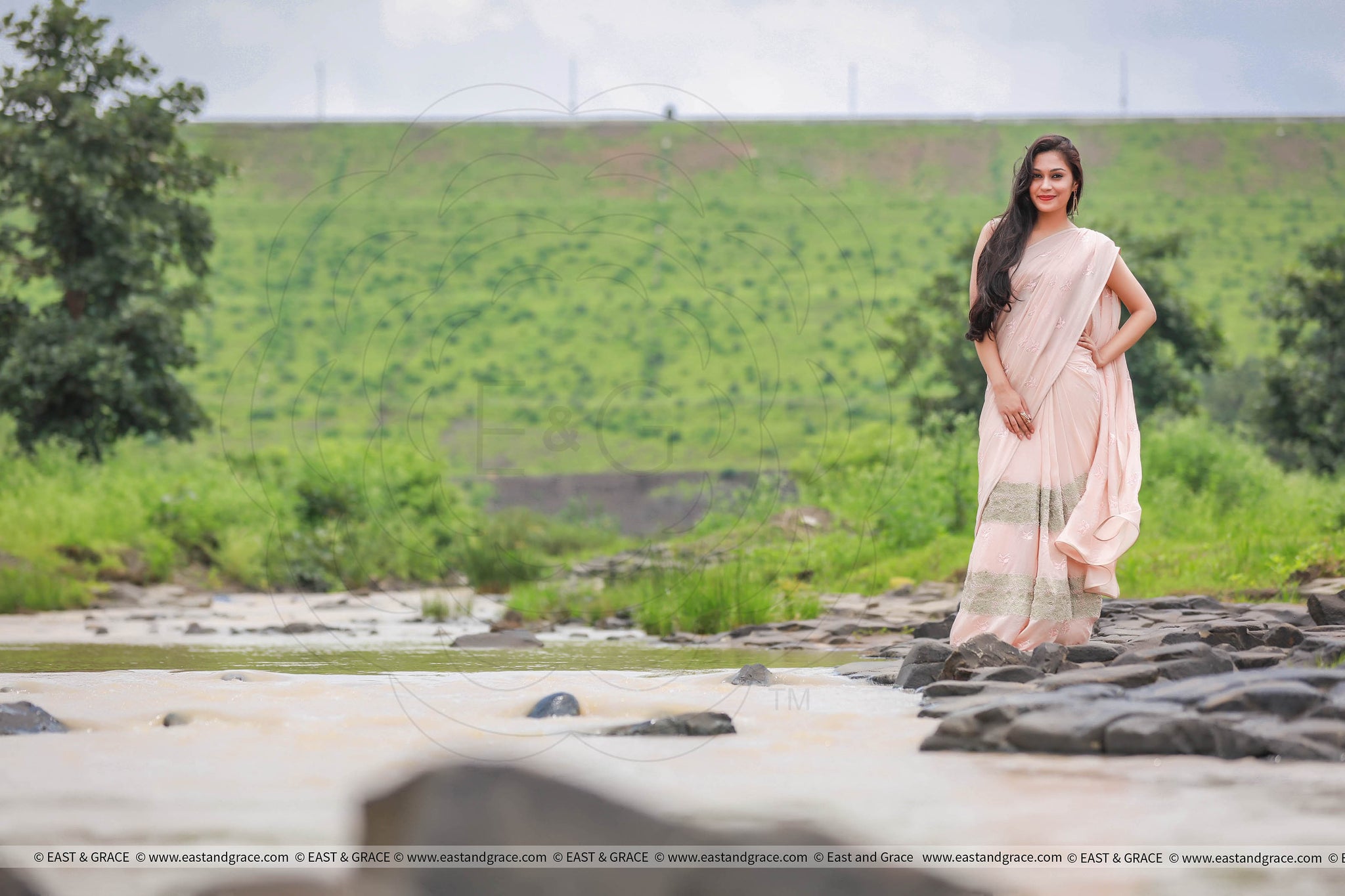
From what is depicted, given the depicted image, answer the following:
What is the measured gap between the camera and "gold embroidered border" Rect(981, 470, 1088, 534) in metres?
5.33

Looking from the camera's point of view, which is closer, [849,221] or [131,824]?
[131,824]

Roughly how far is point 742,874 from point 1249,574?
6.97m

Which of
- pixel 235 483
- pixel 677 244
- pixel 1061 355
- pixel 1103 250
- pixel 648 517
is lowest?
pixel 648 517

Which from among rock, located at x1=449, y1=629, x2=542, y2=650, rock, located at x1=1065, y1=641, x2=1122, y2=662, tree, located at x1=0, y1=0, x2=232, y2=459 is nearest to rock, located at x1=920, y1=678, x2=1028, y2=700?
rock, located at x1=1065, y1=641, x2=1122, y2=662

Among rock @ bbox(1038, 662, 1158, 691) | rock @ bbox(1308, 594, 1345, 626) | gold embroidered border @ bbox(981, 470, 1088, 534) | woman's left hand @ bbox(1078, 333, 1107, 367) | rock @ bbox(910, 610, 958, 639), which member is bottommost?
rock @ bbox(910, 610, 958, 639)

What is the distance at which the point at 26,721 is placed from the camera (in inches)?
156

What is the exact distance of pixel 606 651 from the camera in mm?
7324

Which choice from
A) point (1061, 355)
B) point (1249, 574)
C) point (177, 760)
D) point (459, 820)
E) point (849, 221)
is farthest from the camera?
point (849, 221)

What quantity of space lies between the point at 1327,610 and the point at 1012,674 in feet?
7.29

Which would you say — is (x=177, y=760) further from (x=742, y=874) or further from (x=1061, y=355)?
(x=1061, y=355)

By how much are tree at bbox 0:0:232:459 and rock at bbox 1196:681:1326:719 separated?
13456 millimetres

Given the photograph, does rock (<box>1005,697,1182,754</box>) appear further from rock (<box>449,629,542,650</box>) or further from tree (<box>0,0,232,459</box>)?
tree (<box>0,0,232,459</box>)

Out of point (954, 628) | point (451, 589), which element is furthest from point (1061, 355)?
point (451, 589)

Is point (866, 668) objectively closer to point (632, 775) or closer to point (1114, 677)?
point (1114, 677)
